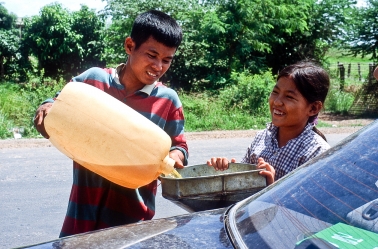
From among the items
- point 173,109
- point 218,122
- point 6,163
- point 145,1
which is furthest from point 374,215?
point 145,1

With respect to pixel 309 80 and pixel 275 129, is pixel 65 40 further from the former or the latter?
pixel 309 80

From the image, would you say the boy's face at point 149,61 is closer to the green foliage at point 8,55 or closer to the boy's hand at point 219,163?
the boy's hand at point 219,163

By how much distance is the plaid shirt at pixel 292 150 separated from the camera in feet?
7.88

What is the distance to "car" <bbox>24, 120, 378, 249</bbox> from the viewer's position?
1367 millimetres

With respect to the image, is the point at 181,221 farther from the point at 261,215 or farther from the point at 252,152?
the point at 252,152

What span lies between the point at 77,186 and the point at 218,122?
1018 centimetres

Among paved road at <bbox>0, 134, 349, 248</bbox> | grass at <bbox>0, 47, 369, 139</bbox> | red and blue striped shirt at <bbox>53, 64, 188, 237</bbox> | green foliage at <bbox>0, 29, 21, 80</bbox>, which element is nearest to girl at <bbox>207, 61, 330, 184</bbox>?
red and blue striped shirt at <bbox>53, 64, 188, 237</bbox>

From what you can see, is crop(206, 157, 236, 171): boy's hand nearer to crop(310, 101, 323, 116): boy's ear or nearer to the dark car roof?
crop(310, 101, 323, 116): boy's ear

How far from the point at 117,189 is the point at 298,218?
111 centimetres

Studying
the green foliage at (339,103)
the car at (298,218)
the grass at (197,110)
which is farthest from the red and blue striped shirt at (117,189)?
the green foliage at (339,103)

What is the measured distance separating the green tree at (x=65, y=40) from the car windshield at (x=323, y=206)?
1778 cm

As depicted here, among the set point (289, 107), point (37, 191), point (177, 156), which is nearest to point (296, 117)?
point (289, 107)

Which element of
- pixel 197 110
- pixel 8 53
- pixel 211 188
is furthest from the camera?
pixel 8 53

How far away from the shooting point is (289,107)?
249 centimetres
